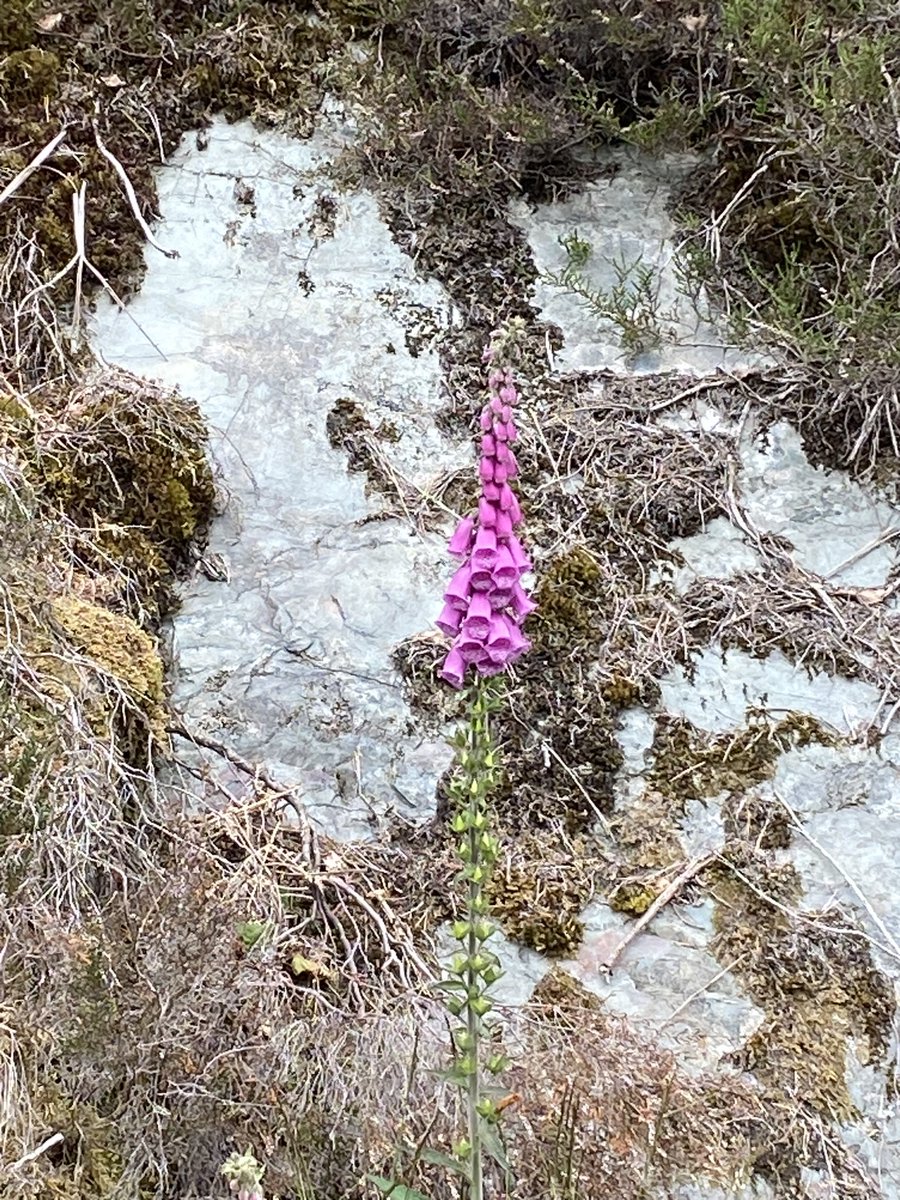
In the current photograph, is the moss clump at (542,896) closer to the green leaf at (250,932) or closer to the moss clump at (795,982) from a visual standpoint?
the moss clump at (795,982)

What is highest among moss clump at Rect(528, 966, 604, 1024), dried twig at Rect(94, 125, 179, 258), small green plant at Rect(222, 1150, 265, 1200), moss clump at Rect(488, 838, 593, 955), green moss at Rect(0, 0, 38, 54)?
green moss at Rect(0, 0, 38, 54)

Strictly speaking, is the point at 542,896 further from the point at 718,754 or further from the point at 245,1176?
the point at 245,1176

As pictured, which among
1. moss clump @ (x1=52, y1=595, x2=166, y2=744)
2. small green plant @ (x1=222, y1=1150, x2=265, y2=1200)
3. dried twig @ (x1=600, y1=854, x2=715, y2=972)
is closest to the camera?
small green plant @ (x1=222, y1=1150, x2=265, y2=1200)

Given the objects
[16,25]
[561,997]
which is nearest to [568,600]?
[561,997]

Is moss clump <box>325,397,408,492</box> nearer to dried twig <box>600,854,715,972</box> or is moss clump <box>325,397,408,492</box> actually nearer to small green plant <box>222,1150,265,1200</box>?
dried twig <box>600,854,715,972</box>

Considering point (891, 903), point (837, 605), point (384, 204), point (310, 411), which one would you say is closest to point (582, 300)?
point (384, 204)

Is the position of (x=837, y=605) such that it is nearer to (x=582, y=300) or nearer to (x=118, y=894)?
(x=582, y=300)

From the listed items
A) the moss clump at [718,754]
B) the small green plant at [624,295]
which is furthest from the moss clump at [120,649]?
the small green plant at [624,295]

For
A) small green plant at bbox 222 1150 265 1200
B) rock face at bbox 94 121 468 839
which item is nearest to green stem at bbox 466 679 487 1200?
small green plant at bbox 222 1150 265 1200
